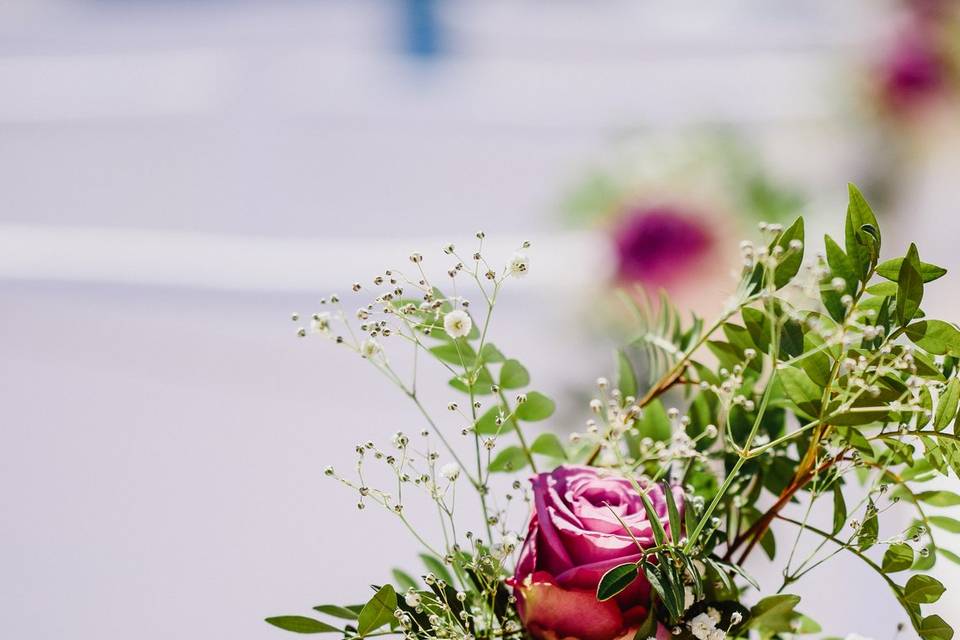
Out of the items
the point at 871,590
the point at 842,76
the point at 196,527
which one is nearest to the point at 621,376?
the point at 871,590

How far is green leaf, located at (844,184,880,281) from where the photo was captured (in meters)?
0.31

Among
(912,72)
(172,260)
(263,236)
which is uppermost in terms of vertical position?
(263,236)

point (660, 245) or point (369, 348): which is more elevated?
point (660, 245)

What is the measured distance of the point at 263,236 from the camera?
7.54 feet

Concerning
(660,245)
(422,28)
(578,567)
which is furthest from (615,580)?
(422,28)

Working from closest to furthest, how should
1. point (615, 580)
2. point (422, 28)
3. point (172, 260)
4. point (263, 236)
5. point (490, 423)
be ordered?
point (615, 580) → point (490, 423) → point (172, 260) → point (263, 236) → point (422, 28)

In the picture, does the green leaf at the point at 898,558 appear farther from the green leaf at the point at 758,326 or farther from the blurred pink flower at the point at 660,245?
the blurred pink flower at the point at 660,245

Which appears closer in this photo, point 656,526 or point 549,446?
point 656,526

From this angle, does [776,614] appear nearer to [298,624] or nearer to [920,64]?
[298,624]

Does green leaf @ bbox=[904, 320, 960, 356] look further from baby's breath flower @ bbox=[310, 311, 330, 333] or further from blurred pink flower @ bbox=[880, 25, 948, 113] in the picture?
blurred pink flower @ bbox=[880, 25, 948, 113]

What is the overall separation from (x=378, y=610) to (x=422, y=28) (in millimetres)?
4727

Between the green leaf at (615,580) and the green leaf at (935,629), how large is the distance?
0.12 metres

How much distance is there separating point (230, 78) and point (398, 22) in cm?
230

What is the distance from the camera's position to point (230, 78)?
2451 millimetres
